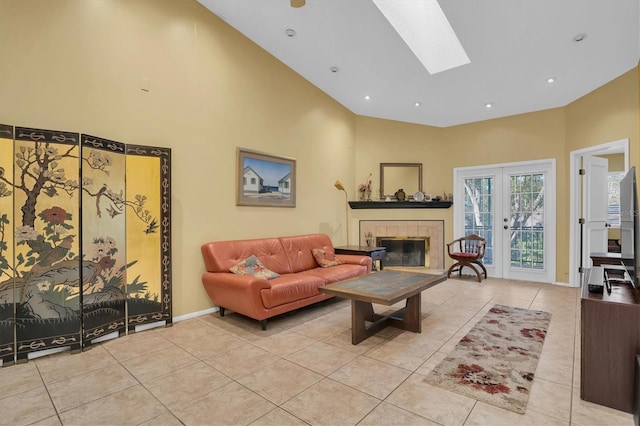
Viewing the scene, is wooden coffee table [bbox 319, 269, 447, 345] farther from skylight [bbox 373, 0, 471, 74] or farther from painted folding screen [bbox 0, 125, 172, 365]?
skylight [bbox 373, 0, 471, 74]

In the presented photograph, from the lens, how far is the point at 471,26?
11.0 feet

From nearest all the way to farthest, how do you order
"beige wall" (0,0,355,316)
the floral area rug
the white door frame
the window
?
the floral area rug
"beige wall" (0,0,355,316)
the white door frame
the window

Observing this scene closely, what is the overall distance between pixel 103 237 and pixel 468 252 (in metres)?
5.69

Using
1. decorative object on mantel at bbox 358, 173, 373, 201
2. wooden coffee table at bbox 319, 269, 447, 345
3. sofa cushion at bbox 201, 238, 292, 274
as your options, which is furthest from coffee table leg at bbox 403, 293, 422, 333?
decorative object on mantel at bbox 358, 173, 373, 201

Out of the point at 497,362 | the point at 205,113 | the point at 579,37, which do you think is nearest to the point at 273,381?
the point at 497,362

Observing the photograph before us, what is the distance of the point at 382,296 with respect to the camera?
2609 millimetres

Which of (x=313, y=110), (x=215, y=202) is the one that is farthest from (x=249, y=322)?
(x=313, y=110)

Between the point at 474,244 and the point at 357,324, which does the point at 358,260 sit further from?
the point at 474,244

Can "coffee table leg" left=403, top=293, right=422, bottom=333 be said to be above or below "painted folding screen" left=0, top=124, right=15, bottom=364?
below

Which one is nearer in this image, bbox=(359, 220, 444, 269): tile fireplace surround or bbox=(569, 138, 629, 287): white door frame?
bbox=(569, 138, 629, 287): white door frame

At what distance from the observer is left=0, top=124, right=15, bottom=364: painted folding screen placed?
238 centimetres

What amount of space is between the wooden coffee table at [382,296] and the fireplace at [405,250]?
114 inches

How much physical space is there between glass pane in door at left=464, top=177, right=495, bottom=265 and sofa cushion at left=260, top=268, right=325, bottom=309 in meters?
3.88

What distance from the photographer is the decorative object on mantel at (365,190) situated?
638 cm
